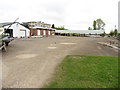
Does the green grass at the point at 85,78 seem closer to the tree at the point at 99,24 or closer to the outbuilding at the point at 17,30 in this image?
the outbuilding at the point at 17,30

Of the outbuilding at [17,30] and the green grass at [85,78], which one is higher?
the outbuilding at [17,30]

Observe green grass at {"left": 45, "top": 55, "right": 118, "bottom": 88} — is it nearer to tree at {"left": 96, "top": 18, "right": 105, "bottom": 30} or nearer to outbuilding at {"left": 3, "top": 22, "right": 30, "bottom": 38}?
outbuilding at {"left": 3, "top": 22, "right": 30, "bottom": 38}

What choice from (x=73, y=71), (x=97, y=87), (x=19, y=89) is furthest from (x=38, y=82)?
(x=97, y=87)

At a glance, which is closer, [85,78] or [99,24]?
[85,78]

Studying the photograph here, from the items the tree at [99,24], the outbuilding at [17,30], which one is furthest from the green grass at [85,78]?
the tree at [99,24]

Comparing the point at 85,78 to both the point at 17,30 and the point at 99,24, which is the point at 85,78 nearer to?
the point at 17,30

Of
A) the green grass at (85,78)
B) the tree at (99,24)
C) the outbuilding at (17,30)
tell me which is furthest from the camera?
the tree at (99,24)

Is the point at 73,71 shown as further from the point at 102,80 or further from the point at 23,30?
the point at 23,30

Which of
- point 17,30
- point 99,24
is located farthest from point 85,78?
point 99,24

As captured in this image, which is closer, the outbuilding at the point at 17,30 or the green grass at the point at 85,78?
the green grass at the point at 85,78

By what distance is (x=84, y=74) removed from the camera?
6395mm

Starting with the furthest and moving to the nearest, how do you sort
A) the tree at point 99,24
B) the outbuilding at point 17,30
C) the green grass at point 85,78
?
the tree at point 99,24 < the outbuilding at point 17,30 < the green grass at point 85,78

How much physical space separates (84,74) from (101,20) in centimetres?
9436

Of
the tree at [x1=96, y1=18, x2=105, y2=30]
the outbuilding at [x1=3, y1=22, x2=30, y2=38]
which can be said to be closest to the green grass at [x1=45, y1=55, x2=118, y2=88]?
the outbuilding at [x1=3, y1=22, x2=30, y2=38]
